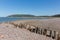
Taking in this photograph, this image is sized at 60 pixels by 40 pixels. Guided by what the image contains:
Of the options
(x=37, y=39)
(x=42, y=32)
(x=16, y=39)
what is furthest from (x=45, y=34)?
(x=16, y=39)

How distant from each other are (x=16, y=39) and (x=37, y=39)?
2.07m

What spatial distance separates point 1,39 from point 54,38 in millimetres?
5847

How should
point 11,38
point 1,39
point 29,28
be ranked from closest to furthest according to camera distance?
point 1,39
point 11,38
point 29,28

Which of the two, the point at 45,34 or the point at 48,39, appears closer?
the point at 48,39

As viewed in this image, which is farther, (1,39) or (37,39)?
(37,39)

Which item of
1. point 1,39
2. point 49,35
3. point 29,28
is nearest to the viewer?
point 1,39

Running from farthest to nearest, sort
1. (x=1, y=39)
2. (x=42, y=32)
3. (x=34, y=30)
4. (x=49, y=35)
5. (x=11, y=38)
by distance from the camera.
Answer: (x=34, y=30) → (x=42, y=32) → (x=49, y=35) → (x=11, y=38) → (x=1, y=39)

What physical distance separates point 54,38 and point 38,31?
305 cm

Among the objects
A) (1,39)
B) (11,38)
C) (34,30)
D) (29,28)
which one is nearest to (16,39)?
(11,38)

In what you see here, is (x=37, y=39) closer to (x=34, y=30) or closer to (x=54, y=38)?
(x=54, y=38)

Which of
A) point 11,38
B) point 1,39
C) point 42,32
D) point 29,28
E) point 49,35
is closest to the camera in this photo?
point 1,39

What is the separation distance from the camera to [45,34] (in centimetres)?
1661

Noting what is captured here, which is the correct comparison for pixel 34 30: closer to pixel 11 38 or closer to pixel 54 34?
pixel 54 34

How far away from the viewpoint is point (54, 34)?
15297 millimetres
